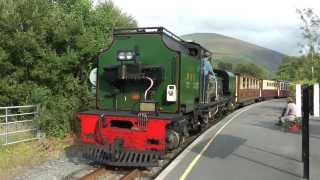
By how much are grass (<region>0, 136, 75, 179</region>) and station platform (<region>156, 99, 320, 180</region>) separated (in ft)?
11.9

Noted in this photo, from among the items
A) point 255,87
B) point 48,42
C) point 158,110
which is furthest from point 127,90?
point 255,87

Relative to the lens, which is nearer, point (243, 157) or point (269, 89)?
point (243, 157)

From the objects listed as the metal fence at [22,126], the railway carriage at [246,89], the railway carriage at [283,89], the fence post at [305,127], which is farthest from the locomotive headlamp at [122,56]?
the railway carriage at [283,89]

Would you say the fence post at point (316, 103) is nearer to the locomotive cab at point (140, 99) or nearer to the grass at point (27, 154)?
the locomotive cab at point (140, 99)

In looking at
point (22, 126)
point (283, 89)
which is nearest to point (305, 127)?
point (22, 126)

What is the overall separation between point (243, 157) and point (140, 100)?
2953 mm

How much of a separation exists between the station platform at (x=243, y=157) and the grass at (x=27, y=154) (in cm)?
363

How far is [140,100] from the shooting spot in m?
12.6

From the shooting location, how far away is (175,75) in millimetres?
12203

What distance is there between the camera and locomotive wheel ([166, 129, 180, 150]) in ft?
38.9

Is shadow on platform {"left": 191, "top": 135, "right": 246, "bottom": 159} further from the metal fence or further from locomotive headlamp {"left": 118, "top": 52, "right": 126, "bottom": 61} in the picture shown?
the metal fence

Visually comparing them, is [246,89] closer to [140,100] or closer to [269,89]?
[269,89]

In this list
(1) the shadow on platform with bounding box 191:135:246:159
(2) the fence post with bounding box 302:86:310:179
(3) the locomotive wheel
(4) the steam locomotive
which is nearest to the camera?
(2) the fence post with bounding box 302:86:310:179

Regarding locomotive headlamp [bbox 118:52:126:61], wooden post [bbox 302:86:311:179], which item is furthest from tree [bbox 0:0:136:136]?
wooden post [bbox 302:86:311:179]
